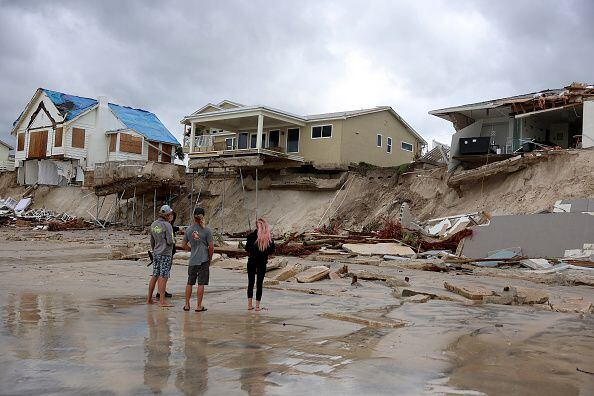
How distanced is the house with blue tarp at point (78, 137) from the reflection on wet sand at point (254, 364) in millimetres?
42031

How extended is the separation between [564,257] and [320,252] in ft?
25.2

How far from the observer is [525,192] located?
24.1 m

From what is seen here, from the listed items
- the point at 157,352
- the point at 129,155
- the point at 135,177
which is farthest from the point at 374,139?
the point at 157,352

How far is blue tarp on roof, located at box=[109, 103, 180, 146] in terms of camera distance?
4844 cm

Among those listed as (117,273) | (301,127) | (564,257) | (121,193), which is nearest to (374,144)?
(301,127)

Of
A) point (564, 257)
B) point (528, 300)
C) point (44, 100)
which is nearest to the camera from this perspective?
point (528, 300)

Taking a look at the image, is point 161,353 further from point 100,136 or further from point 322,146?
point 100,136

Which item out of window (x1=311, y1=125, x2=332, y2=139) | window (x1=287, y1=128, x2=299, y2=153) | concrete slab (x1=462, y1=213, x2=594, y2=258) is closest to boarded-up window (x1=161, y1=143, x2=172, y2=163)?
window (x1=287, y1=128, x2=299, y2=153)

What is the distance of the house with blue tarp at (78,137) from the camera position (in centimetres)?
4641

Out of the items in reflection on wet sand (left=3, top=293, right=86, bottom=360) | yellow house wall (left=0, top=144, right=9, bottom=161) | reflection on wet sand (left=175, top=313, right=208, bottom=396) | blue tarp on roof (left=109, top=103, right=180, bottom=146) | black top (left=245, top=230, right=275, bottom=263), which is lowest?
reflection on wet sand (left=3, top=293, right=86, bottom=360)

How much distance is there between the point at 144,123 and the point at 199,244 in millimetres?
44171

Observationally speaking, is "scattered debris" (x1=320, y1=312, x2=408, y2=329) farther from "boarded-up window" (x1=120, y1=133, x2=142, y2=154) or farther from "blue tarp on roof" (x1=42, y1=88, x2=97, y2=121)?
"blue tarp on roof" (x1=42, y1=88, x2=97, y2=121)

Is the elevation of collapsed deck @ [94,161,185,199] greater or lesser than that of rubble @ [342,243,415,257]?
greater

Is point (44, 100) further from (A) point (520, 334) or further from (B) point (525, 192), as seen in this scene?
(A) point (520, 334)
